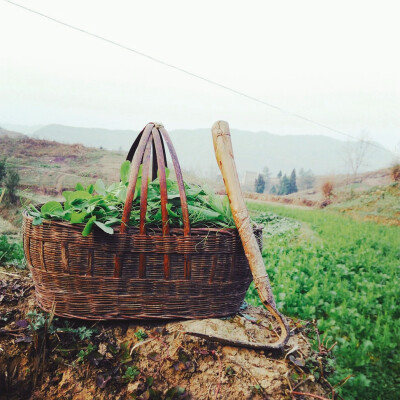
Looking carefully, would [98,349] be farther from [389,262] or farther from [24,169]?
[389,262]

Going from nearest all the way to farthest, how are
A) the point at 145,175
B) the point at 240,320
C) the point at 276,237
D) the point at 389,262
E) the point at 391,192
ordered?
the point at 145,175 < the point at 240,320 < the point at 389,262 < the point at 276,237 < the point at 391,192

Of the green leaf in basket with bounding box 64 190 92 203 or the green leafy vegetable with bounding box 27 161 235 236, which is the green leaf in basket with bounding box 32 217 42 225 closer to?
the green leafy vegetable with bounding box 27 161 235 236

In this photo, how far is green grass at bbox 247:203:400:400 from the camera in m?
2.20

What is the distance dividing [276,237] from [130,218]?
12.9ft

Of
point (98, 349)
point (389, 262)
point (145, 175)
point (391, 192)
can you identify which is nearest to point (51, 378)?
point (98, 349)

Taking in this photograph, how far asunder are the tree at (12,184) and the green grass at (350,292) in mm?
2276

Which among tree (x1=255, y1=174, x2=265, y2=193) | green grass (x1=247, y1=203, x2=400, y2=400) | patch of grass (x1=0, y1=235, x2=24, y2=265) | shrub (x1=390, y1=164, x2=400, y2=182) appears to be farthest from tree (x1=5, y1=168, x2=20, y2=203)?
shrub (x1=390, y1=164, x2=400, y2=182)

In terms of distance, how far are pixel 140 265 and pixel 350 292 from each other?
240 centimetres

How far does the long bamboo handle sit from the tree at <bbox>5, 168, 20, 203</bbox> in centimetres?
230

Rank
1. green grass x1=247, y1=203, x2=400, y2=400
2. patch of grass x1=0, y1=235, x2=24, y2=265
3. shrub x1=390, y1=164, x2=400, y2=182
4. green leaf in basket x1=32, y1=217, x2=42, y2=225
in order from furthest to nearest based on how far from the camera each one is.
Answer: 1. shrub x1=390, y1=164, x2=400, y2=182
2. patch of grass x1=0, y1=235, x2=24, y2=265
3. green grass x1=247, y1=203, x2=400, y2=400
4. green leaf in basket x1=32, y1=217, x2=42, y2=225

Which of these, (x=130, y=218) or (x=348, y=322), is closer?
(x=130, y=218)

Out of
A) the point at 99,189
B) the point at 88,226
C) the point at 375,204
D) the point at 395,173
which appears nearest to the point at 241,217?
the point at 88,226

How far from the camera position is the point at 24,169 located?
130 inches

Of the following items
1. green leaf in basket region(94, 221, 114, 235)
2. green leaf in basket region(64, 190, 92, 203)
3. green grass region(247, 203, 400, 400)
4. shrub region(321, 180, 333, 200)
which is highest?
green leaf in basket region(64, 190, 92, 203)
